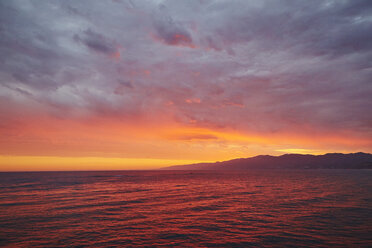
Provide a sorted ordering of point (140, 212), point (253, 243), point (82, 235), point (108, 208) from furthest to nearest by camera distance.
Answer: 1. point (108, 208)
2. point (140, 212)
3. point (82, 235)
4. point (253, 243)

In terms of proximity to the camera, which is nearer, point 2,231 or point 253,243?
point 253,243

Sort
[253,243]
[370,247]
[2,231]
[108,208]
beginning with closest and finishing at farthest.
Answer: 1. [370,247]
2. [253,243]
3. [2,231]
4. [108,208]

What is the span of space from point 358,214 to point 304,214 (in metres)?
6.90

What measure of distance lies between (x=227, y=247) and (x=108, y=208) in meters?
23.1

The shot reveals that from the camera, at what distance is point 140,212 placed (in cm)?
3033

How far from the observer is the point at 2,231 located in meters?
22.0

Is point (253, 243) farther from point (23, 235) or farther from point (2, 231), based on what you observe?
point (2, 231)

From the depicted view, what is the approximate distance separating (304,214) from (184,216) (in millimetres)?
16007

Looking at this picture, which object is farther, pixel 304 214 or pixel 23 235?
pixel 304 214

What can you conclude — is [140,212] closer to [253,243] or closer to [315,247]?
[253,243]

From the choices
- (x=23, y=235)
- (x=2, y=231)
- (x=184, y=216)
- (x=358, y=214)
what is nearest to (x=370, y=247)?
(x=358, y=214)

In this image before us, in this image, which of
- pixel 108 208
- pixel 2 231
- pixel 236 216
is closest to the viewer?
pixel 2 231

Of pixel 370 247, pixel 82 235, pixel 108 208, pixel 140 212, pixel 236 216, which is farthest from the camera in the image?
pixel 108 208

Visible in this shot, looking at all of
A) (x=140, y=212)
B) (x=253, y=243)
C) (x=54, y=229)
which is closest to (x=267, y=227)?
(x=253, y=243)
